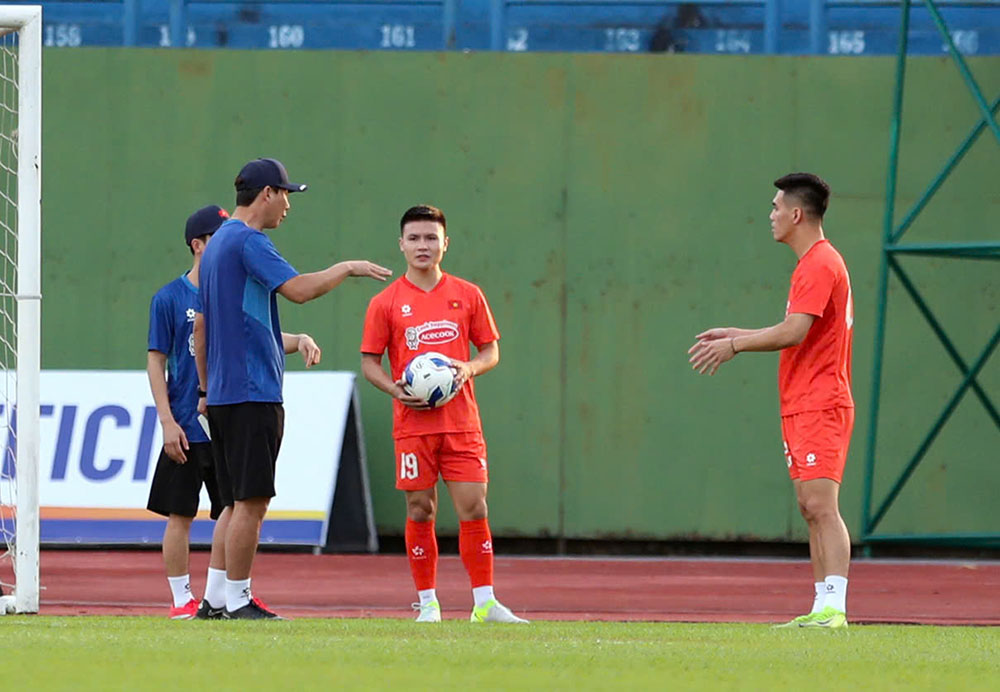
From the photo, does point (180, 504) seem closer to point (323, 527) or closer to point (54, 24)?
point (323, 527)

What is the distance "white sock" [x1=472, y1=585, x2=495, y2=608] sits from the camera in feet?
28.7

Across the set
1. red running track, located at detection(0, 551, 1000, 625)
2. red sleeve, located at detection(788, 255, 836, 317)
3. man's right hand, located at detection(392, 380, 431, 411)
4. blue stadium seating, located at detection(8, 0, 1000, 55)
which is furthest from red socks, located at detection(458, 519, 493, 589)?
blue stadium seating, located at detection(8, 0, 1000, 55)

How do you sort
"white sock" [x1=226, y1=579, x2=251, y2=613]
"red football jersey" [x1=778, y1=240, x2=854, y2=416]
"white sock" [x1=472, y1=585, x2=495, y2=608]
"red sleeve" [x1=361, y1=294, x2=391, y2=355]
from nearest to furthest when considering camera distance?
"white sock" [x1=226, y1=579, x2=251, y2=613] → "red football jersey" [x1=778, y1=240, x2=854, y2=416] → "white sock" [x1=472, y1=585, x2=495, y2=608] → "red sleeve" [x1=361, y1=294, x2=391, y2=355]

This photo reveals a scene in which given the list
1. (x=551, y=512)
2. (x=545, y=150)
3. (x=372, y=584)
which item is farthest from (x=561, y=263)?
(x=372, y=584)

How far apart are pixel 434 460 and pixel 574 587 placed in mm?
3324

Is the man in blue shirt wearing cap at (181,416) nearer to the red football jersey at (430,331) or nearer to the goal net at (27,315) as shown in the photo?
the goal net at (27,315)

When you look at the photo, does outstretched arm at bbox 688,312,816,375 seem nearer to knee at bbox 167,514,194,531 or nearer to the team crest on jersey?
the team crest on jersey

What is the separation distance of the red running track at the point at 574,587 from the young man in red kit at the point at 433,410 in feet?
2.88

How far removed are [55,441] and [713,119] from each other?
610cm

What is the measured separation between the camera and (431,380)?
28.2 feet

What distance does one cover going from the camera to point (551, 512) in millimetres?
14859

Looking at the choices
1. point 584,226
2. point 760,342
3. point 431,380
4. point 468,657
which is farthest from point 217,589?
point 584,226

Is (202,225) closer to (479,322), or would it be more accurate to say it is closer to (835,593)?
(479,322)

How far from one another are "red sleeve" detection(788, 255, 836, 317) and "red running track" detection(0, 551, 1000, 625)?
196cm
